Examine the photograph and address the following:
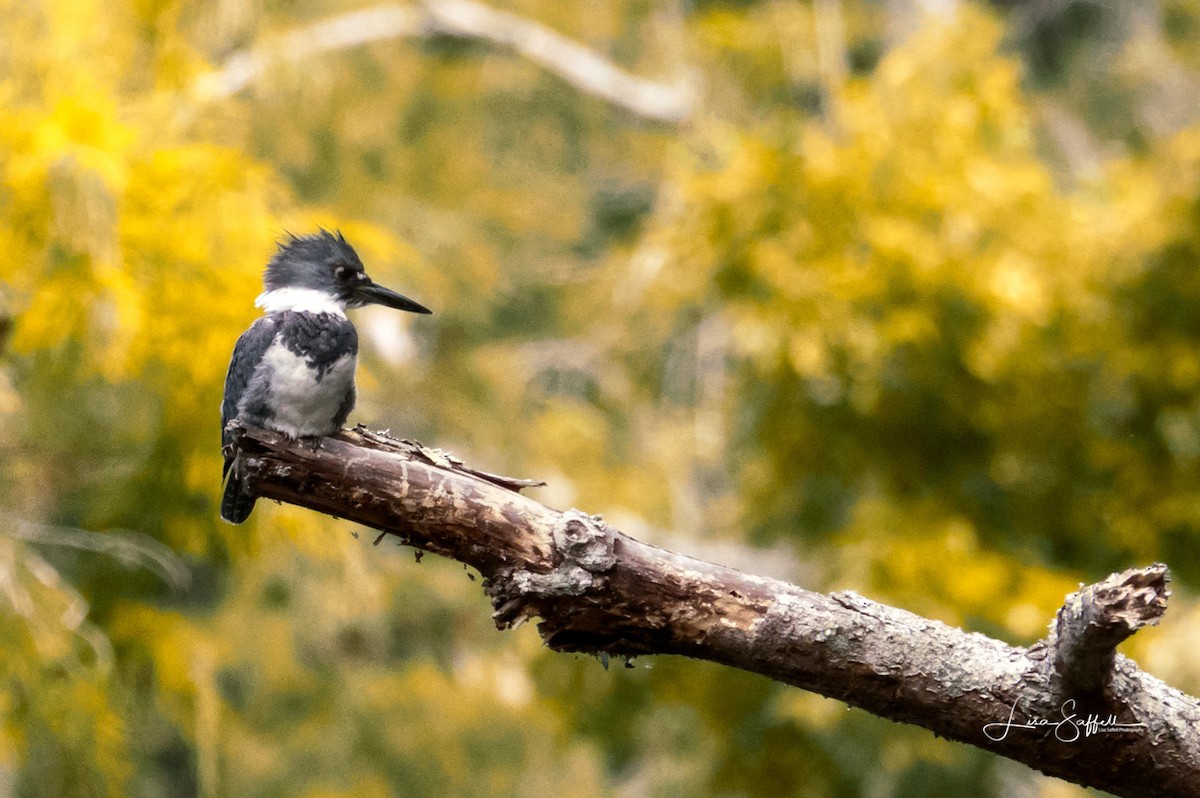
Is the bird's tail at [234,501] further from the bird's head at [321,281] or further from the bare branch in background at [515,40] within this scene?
the bare branch in background at [515,40]

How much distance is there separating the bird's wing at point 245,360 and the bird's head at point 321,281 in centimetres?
19

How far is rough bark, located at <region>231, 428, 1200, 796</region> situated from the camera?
2592 millimetres

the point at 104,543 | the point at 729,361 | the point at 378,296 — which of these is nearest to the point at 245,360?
the point at 378,296

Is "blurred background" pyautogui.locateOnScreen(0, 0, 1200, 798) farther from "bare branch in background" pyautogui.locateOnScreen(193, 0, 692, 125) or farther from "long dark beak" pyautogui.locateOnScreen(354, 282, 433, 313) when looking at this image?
"long dark beak" pyautogui.locateOnScreen(354, 282, 433, 313)

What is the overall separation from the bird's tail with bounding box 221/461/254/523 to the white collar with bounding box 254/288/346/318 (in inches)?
20.4

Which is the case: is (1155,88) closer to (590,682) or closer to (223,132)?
(590,682)

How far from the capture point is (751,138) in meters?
5.98

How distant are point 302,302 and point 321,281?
0.27ft

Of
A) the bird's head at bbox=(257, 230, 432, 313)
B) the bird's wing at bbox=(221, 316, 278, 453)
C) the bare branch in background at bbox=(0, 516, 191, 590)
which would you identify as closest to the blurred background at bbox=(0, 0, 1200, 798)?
the bare branch in background at bbox=(0, 516, 191, 590)

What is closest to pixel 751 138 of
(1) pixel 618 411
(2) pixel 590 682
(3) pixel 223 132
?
(3) pixel 223 132

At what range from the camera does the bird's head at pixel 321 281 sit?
3465 mm

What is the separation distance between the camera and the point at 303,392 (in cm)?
296

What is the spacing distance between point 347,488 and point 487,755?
324 inches

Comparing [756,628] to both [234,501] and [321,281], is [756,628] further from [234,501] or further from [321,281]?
[321,281]
